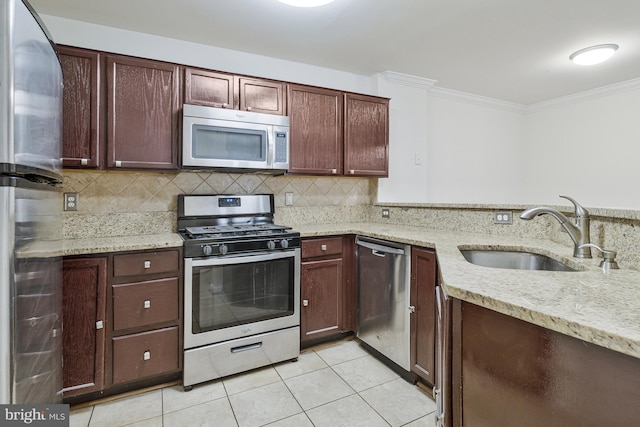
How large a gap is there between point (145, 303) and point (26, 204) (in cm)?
107

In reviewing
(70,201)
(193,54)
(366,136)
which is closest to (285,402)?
(70,201)

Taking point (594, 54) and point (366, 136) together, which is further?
point (366, 136)

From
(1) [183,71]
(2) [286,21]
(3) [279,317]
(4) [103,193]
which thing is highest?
(2) [286,21]

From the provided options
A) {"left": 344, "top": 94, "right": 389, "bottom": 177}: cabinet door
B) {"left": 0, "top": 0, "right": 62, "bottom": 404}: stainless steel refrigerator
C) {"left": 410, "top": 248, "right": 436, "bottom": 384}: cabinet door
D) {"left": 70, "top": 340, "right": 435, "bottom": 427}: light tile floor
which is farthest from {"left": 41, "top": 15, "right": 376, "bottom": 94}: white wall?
{"left": 70, "top": 340, "right": 435, "bottom": 427}: light tile floor

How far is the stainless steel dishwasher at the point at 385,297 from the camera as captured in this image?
2.12m

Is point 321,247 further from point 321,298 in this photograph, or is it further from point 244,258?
point 244,258

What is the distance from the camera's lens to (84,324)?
5.92 feet

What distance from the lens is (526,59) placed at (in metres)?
3.01

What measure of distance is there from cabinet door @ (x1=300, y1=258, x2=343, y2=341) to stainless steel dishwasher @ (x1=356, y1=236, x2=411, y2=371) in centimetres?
17

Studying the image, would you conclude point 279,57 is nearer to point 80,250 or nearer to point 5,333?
point 80,250

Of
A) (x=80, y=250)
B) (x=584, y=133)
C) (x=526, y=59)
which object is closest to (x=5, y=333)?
(x=80, y=250)

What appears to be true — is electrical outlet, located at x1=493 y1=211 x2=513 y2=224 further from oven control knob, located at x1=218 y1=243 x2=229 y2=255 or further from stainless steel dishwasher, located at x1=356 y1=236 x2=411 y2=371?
oven control knob, located at x1=218 y1=243 x2=229 y2=255

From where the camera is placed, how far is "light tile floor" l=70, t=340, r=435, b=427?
174cm

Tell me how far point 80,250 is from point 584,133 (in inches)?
203
